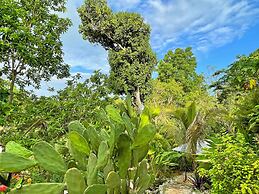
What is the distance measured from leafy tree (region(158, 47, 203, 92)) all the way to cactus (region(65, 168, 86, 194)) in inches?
713

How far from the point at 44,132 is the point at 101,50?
1207cm

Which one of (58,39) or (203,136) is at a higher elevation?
(58,39)

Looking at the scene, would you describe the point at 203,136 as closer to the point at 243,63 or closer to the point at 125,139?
the point at 243,63

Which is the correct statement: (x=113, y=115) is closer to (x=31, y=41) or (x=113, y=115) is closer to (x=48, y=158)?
(x=48, y=158)

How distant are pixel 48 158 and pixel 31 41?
417 cm

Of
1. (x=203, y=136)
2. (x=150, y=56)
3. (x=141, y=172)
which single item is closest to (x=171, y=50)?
(x=150, y=56)

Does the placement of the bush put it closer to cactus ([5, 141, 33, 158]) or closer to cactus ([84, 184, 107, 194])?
cactus ([84, 184, 107, 194])

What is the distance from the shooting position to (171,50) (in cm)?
2127

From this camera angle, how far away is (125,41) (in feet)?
51.5

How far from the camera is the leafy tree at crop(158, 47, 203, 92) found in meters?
19.8

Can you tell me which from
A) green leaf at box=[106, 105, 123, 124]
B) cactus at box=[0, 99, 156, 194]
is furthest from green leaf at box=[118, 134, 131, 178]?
green leaf at box=[106, 105, 123, 124]

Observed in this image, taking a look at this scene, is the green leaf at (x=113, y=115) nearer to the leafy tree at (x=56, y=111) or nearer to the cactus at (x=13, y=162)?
the cactus at (x=13, y=162)

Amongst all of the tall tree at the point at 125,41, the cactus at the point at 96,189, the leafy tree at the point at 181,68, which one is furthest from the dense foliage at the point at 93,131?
the leafy tree at the point at 181,68

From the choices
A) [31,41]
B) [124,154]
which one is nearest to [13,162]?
[124,154]
